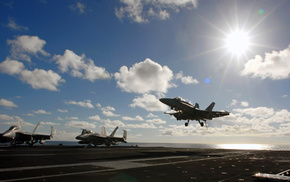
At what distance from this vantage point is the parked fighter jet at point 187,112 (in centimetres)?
4784

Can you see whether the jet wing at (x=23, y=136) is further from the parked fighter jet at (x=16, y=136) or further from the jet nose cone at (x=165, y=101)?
the jet nose cone at (x=165, y=101)

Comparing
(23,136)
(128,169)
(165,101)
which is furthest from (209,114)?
(23,136)

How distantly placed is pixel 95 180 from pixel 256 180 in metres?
8.29

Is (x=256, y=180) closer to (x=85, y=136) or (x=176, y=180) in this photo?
(x=176, y=180)

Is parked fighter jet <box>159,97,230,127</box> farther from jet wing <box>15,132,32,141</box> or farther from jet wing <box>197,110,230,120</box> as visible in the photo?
jet wing <box>15,132,32,141</box>

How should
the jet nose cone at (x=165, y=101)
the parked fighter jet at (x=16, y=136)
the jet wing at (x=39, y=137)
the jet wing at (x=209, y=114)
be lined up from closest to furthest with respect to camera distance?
1. the jet nose cone at (x=165, y=101)
2. the parked fighter jet at (x=16, y=136)
3. the jet wing at (x=209, y=114)
4. the jet wing at (x=39, y=137)

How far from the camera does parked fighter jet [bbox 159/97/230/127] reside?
157ft

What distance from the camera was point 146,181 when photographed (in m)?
9.51

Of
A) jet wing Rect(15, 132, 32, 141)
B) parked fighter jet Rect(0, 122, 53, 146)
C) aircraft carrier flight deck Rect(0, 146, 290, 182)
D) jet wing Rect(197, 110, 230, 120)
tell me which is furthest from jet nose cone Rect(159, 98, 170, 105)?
jet wing Rect(15, 132, 32, 141)

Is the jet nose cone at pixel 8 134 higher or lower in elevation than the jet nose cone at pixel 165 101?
lower

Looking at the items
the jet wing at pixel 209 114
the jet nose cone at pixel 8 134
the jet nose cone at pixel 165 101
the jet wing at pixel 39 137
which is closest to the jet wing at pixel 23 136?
the jet wing at pixel 39 137

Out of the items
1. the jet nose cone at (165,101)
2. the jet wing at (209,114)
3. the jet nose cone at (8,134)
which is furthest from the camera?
the jet wing at (209,114)

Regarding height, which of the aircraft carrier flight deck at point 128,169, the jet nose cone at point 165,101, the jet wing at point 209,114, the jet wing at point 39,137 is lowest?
the aircraft carrier flight deck at point 128,169

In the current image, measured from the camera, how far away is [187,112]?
5134 centimetres
